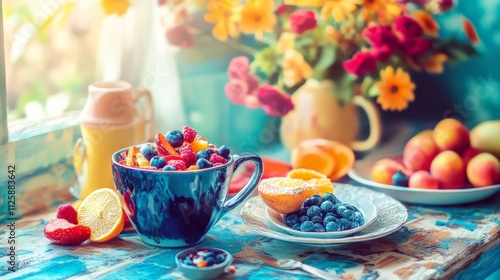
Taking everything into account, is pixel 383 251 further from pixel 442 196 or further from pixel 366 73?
pixel 366 73

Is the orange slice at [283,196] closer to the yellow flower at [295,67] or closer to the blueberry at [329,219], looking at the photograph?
the blueberry at [329,219]

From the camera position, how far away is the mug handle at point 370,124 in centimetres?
151

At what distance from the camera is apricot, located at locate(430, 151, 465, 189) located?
1328 millimetres

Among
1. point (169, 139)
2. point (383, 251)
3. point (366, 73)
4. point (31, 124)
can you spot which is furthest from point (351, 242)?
Answer: point (31, 124)

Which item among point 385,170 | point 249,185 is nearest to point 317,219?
point 249,185

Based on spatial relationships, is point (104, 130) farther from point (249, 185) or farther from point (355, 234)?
point (355, 234)

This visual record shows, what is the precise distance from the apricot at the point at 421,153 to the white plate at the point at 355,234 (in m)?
0.16

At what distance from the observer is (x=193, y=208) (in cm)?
105

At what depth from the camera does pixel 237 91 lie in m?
1.53

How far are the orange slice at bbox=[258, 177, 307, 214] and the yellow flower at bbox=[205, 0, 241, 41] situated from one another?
467 mm

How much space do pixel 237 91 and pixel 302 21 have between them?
0.68 ft

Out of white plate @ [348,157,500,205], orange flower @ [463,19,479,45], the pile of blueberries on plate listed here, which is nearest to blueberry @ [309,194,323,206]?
the pile of blueberries on plate

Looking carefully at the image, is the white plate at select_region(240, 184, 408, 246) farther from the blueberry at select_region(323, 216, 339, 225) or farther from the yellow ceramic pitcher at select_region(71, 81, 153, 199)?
the yellow ceramic pitcher at select_region(71, 81, 153, 199)

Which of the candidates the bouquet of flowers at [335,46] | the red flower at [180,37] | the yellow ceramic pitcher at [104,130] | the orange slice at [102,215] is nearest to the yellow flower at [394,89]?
the bouquet of flowers at [335,46]
